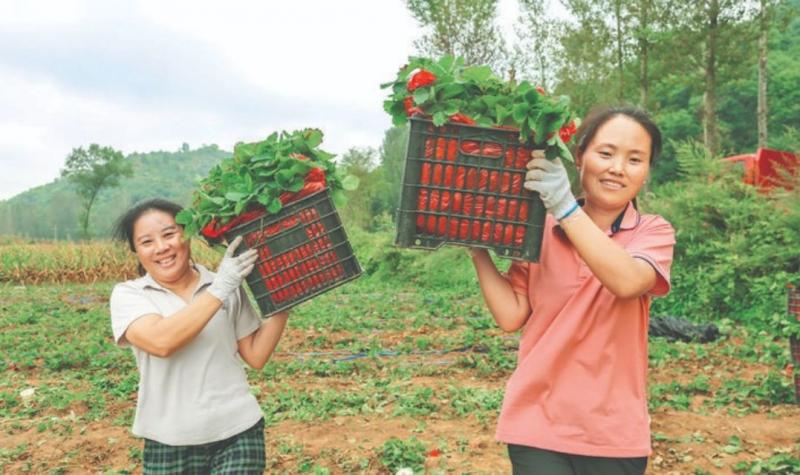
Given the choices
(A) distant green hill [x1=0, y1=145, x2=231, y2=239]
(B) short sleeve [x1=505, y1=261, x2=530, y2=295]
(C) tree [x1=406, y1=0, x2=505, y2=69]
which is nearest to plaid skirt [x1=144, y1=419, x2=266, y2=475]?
(B) short sleeve [x1=505, y1=261, x2=530, y2=295]

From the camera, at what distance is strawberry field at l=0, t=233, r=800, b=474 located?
422 cm

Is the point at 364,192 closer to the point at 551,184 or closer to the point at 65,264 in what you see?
the point at 65,264

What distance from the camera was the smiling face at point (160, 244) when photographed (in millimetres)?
2412

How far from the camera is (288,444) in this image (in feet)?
14.5

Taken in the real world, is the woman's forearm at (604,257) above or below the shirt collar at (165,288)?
above

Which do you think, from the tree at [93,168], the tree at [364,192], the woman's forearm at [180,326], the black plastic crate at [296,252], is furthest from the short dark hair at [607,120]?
the tree at [93,168]

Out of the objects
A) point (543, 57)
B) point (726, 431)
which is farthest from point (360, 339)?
point (543, 57)

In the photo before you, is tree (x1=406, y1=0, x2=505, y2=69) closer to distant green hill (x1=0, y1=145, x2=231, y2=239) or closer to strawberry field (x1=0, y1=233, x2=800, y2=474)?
strawberry field (x1=0, y1=233, x2=800, y2=474)

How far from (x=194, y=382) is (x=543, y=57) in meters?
19.1

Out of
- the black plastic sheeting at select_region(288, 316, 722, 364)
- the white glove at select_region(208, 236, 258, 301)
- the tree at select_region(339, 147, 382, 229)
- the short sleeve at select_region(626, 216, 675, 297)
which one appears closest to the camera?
the short sleeve at select_region(626, 216, 675, 297)

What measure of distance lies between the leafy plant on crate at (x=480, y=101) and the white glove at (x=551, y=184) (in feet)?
0.14

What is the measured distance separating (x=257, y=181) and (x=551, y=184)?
35.4 inches

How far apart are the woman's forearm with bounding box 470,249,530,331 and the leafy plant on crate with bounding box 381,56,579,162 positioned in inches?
14.7

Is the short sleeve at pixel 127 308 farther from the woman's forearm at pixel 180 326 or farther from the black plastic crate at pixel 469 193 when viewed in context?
the black plastic crate at pixel 469 193
